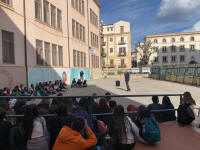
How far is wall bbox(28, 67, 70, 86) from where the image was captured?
47.7 feet

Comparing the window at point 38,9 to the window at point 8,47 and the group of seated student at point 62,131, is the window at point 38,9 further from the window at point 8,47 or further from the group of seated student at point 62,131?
the group of seated student at point 62,131

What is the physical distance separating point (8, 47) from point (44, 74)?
15.4 feet

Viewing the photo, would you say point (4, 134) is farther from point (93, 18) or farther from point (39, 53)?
point (93, 18)

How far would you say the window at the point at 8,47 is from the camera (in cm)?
1208

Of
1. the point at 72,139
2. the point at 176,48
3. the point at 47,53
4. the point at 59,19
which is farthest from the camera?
the point at 176,48

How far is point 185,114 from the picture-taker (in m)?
4.43

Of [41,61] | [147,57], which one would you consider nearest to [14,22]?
[41,61]

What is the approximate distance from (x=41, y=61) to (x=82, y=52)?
10.6 metres

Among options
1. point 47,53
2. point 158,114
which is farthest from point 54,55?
point 158,114

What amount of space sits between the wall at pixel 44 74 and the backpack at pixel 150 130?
13087 millimetres

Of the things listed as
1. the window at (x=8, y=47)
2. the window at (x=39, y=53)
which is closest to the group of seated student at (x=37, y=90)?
Result: the window at (x=8, y=47)

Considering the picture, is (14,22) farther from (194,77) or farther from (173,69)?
(173,69)

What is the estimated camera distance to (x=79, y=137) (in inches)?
105

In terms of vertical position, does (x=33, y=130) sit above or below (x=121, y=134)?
above
